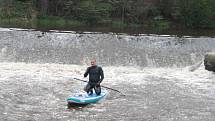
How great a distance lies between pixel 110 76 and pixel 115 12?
2577 cm

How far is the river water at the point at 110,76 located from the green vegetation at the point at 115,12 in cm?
1501

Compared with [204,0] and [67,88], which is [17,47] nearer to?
[67,88]

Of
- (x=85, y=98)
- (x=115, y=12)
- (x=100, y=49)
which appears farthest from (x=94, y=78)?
(x=115, y=12)

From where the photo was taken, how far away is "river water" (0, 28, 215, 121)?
16328mm

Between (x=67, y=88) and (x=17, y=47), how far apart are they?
26.5 ft

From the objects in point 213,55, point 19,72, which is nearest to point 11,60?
point 19,72

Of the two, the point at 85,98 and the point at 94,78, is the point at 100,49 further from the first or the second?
the point at 85,98

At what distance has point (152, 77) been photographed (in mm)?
23672

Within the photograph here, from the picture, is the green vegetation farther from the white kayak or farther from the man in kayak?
the white kayak

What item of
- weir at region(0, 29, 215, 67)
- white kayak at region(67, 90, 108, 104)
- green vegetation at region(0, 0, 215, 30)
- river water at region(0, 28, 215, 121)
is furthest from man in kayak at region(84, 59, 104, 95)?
green vegetation at region(0, 0, 215, 30)

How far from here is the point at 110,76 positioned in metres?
23.5

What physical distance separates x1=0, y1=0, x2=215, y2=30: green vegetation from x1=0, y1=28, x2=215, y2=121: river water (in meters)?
15.0

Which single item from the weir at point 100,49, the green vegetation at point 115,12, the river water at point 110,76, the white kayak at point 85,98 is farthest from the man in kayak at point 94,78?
the green vegetation at point 115,12

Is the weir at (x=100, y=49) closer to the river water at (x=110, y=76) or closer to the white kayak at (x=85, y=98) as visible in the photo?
the river water at (x=110, y=76)
